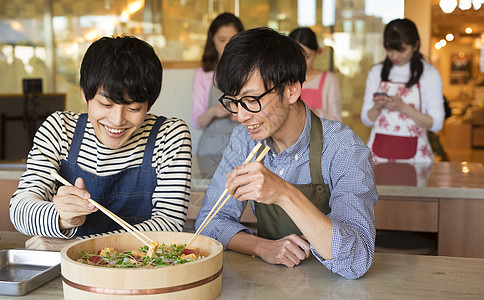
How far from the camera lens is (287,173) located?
174 cm

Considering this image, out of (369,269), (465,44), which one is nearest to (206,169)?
(369,269)

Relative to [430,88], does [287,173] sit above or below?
below

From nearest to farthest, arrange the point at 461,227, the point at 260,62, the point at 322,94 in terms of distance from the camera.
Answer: the point at 260,62 → the point at 461,227 → the point at 322,94

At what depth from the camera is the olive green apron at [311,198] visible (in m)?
1.70

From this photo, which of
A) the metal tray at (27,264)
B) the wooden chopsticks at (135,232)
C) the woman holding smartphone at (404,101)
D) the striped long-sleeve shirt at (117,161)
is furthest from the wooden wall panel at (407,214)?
the metal tray at (27,264)

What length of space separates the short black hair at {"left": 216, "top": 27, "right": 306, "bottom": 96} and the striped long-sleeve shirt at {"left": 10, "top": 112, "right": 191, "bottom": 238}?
379 mm

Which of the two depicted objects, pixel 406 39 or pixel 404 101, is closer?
pixel 406 39

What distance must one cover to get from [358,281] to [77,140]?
3.40 feet

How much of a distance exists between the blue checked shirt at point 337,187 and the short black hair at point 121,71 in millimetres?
345

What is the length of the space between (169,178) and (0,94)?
5.24 m

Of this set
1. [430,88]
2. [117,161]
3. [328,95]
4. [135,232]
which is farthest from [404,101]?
[135,232]

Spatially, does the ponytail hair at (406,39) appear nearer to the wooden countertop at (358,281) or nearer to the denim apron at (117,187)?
the denim apron at (117,187)

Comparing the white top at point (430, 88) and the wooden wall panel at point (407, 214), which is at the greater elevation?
the white top at point (430, 88)

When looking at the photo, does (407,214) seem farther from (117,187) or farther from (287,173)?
(117,187)
